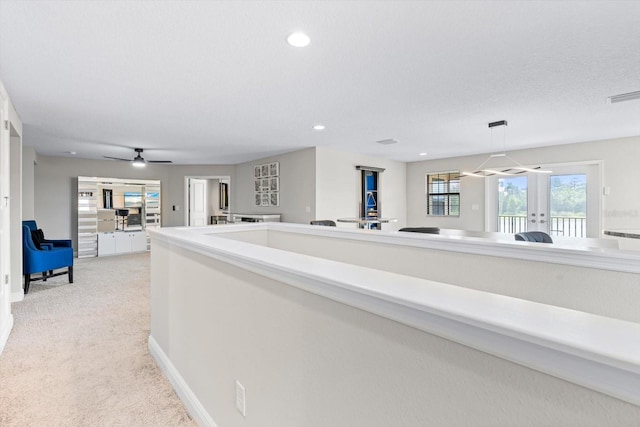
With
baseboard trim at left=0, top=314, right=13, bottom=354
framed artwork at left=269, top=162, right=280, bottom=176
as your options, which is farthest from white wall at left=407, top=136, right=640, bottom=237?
baseboard trim at left=0, top=314, right=13, bottom=354

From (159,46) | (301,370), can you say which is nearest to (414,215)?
(159,46)

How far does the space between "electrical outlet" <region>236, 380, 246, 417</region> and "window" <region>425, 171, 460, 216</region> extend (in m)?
7.20

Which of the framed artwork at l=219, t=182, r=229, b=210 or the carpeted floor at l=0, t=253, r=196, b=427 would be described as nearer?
the carpeted floor at l=0, t=253, r=196, b=427

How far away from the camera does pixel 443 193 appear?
26.0 feet

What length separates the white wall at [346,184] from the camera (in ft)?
20.7

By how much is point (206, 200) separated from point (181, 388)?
8.57m

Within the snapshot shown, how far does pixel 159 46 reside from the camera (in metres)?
2.29

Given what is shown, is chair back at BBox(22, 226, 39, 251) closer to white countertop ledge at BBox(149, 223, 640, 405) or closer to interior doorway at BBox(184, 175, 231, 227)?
interior doorway at BBox(184, 175, 231, 227)

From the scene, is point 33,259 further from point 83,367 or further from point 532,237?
point 532,237

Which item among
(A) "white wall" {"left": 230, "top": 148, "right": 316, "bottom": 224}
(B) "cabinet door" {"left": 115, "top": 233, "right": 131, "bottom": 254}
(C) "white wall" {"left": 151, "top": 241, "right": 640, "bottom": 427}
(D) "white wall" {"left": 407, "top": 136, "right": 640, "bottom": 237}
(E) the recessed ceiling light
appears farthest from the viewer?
(B) "cabinet door" {"left": 115, "top": 233, "right": 131, "bottom": 254}

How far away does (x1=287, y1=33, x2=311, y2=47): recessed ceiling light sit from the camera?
2.15 m

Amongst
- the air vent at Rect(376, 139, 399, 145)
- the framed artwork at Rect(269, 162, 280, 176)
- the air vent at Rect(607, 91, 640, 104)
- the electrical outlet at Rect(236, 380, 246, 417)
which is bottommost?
the electrical outlet at Rect(236, 380, 246, 417)

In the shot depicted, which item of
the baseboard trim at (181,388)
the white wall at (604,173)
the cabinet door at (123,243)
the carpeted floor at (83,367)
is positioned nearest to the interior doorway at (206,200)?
the cabinet door at (123,243)

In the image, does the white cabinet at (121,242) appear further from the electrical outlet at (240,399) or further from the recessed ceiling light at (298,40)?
the electrical outlet at (240,399)
